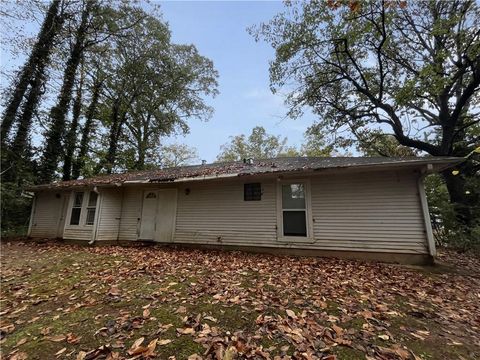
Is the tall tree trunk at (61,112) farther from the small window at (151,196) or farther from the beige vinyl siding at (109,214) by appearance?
the small window at (151,196)

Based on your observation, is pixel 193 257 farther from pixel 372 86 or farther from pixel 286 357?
pixel 372 86

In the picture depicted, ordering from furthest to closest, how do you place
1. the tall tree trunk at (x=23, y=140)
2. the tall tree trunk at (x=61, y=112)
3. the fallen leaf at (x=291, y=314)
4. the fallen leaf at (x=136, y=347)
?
the tall tree trunk at (x=61, y=112) → the tall tree trunk at (x=23, y=140) → the fallen leaf at (x=291, y=314) → the fallen leaf at (x=136, y=347)

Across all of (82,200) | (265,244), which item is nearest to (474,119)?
(265,244)

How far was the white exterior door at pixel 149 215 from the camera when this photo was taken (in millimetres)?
10227

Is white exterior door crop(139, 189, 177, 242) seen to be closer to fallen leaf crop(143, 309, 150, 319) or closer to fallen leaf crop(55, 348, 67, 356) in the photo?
fallen leaf crop(143, 309, 150, 319)

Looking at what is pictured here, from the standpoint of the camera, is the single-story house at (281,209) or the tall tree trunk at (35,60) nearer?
the single-story house at (281,209)

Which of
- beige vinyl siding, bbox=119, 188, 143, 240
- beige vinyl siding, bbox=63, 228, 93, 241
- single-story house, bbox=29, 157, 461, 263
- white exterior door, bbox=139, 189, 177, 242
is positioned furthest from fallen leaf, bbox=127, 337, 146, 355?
beige vinyl siding, bbox=63, 228, 93, 241

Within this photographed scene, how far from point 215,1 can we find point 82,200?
35.9ft

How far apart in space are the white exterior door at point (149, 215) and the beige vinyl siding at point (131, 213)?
10.5 inches

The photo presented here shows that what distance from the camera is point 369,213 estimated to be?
7070mm

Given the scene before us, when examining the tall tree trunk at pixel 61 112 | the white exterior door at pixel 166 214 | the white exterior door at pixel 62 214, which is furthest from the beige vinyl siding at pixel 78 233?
the tall tree trunk at pixel 61 112

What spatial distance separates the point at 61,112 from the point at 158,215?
11.5 m

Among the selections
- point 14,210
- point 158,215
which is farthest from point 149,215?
point 14,210

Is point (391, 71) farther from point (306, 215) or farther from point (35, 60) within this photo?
point (35, 60)
